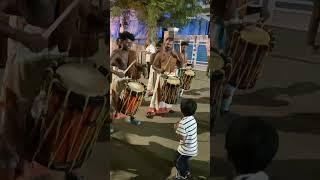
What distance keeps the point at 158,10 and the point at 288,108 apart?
690 mm

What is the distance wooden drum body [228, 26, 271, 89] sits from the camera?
2.08 metres

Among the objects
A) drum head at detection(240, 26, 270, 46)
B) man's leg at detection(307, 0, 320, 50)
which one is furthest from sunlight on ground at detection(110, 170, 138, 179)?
man's leg at detection(307, 0, 320, 50)

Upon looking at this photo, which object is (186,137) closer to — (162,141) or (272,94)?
(162,141)

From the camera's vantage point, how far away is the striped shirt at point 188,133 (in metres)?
2.12

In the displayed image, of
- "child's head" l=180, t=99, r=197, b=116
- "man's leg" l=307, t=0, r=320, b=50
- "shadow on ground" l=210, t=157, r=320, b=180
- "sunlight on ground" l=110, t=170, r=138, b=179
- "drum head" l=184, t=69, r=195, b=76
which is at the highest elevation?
"man's leg" l=307, t=0, r=320, b=50

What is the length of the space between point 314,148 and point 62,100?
1082mm

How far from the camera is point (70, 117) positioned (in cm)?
198

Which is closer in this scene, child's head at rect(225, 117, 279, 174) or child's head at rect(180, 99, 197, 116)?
child's head at rect(225, 117, 279, 174)

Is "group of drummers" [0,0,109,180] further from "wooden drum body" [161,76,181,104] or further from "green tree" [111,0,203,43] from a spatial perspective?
"wooden drum body" [161,76,181,104]

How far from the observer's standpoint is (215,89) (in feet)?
6.95

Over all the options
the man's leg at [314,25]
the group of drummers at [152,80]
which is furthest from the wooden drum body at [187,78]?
the man's leg at [314,25]

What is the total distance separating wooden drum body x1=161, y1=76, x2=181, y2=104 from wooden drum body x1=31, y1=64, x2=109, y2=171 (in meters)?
0.28

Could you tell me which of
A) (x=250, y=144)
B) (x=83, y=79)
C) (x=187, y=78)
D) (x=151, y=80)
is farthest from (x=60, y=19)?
(x=250, y=144)

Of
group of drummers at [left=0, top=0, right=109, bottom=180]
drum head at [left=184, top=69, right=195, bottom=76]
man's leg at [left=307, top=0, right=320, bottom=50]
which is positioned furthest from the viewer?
drum head at [left=184, top=69, right=195, bottom=76]
